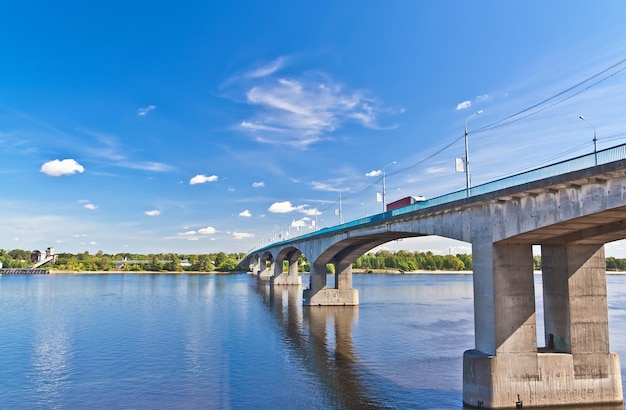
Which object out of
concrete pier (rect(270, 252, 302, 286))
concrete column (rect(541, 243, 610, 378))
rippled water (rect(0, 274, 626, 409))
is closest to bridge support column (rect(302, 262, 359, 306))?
rippled water (rect(0, 274, 626, 409))

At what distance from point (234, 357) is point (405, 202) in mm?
19724

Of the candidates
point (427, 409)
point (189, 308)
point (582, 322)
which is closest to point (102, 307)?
point (189, 308)

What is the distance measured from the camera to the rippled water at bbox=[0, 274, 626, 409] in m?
24.7

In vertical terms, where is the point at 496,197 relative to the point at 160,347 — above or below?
above

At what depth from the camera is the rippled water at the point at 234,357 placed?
80.9 feet

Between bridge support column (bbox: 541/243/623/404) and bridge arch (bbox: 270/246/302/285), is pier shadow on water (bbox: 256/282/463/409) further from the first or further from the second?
bridge arch (bbox: 270/246/302/285)

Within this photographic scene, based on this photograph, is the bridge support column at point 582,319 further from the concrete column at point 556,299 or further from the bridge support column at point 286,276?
the bridge support column at point 286,276

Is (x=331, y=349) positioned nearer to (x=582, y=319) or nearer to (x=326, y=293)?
(x=582, y=319)

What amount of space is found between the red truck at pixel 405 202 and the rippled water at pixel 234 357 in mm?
12055

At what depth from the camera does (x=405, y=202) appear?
4141 cm

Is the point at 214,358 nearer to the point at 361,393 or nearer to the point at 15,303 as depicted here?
the point at 361,393

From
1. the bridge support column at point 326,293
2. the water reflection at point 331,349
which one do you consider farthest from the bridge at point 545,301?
the bridge support column at point 326,293

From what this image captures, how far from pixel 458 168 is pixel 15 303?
70.4m

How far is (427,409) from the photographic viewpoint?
74.1 ft
